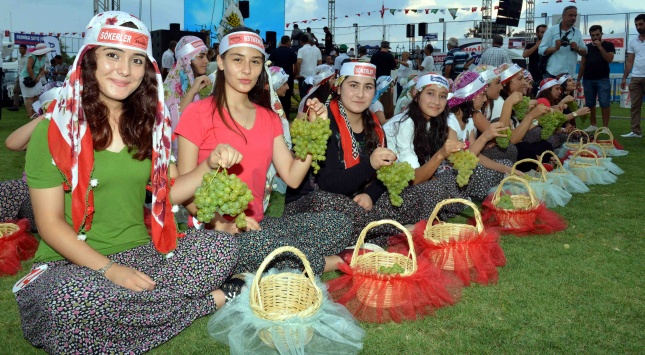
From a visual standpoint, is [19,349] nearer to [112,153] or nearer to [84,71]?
[112,153]

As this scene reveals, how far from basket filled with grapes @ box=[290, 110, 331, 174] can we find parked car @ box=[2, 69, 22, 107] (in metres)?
21.1

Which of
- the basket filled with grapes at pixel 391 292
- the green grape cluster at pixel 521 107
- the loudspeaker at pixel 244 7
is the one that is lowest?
the basket filled with grapes at pixel 391 292

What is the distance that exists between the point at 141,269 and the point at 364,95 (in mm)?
2482

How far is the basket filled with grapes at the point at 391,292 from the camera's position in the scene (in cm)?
336

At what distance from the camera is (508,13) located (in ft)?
66.6

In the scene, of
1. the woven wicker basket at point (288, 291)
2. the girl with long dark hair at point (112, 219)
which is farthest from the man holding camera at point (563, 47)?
Result: the girl with long dark hair at point (112, 219)

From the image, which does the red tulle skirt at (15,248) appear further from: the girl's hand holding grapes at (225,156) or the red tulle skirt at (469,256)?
the red tulle skirt at (469,256)

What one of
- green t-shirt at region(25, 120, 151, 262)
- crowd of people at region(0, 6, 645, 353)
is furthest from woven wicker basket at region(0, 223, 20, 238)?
green t-shirt at region(25, 120, 151, 262)

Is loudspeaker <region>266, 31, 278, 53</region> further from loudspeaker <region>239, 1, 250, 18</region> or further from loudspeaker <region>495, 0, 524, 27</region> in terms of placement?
loudspeaker <region>495, 0, 524, 27</region>

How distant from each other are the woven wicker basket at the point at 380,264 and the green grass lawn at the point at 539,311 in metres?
0.15

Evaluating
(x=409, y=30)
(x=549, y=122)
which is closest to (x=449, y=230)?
(x=549, y=122)

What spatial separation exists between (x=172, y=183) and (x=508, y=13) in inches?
765

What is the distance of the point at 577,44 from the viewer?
10852 mm

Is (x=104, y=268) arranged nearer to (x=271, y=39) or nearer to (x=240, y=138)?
(x=240, y=138)
